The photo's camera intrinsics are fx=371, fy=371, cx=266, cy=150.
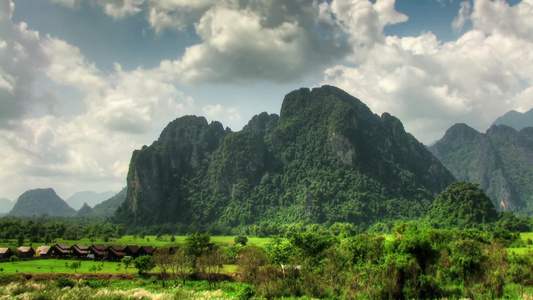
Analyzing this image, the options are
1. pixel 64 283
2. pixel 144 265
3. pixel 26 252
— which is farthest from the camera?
pixel 26 252

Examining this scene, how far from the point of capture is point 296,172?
134m

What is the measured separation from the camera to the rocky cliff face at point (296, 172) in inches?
4540

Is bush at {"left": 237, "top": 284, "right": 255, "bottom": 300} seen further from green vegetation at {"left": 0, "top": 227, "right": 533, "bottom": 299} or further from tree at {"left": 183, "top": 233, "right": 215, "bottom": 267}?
tree at {"left": 183, "top": 233, "right": 215, "bottom": 267}

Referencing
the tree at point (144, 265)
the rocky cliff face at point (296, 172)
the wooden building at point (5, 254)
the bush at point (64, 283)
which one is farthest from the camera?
the rocky cliff face at point (296, 172)

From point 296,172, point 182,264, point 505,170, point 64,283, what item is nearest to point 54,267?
point 64,283

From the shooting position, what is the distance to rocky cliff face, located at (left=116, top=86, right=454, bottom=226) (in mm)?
115312

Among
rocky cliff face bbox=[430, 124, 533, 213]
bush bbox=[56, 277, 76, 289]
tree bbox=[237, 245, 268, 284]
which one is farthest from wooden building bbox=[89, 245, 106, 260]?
rocky cliff face bbox=[430, 124, 533, 213]

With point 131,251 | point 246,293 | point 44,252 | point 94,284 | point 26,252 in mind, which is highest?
point 26,252

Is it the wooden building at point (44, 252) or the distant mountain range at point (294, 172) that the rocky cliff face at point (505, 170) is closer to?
the distant mountain range at point (294, 172)

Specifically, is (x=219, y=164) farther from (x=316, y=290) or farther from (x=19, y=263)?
(x=316, y=290)

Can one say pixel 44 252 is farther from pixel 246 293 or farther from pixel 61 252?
pixel 246 293

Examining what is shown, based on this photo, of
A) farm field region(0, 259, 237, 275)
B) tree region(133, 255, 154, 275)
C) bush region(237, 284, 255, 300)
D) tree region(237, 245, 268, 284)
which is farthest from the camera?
tree region(133, 255, 154, 275)

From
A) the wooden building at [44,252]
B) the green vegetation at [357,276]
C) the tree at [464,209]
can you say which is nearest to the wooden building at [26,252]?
the wooden building at [44,252]

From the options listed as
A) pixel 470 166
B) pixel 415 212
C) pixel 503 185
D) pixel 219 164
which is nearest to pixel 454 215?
pixel 415 212
